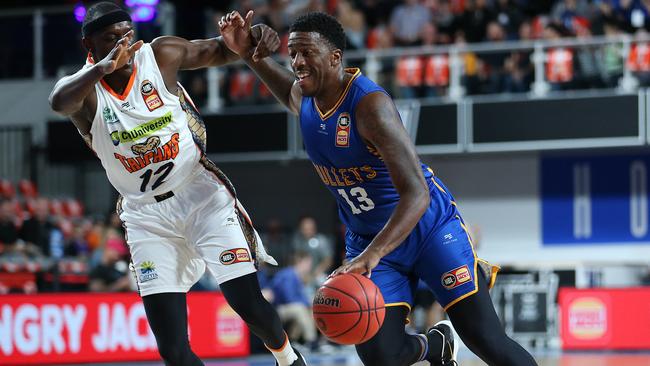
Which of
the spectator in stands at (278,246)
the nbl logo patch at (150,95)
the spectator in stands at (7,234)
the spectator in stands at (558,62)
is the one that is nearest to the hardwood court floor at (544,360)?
the spectator in stands at (7,234)

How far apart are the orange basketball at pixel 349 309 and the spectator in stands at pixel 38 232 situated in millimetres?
9160

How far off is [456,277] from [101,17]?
2.28 m

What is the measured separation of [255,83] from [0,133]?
4183mm

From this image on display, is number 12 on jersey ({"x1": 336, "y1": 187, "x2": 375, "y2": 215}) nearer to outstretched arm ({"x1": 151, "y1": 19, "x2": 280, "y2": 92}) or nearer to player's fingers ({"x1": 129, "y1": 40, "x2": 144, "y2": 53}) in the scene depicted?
outstretched arm ({"x1": 151, "y1": 19, "x2": 280, "y2": 92})

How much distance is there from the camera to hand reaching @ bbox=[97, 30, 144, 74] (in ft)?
17.7

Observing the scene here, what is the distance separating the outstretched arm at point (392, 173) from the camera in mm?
4688

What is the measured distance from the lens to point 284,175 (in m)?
20.0

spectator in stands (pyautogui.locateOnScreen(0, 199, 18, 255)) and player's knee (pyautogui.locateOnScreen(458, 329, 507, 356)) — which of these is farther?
spectator in stands (pyautogui.locateOnScreen(0, 199, 18, 255))

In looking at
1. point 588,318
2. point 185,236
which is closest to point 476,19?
point 588,318

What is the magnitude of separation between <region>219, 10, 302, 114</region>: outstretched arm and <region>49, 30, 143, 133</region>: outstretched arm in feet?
1.70

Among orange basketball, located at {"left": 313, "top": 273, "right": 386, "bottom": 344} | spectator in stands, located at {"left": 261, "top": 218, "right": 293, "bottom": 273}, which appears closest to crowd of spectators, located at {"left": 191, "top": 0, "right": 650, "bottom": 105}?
spectator in stands, located at {"left": 261, "top": 218, "right": 293, "bottom": 273}

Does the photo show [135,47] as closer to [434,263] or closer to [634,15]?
[434,263]

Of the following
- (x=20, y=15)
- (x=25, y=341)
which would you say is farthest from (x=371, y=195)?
(x=20, y=15)

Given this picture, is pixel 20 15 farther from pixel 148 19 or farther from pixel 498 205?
pixel 498 205
